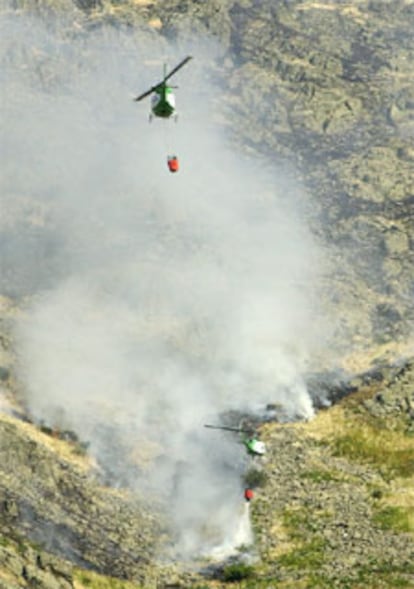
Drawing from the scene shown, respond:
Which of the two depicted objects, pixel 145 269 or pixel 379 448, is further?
pixel 145 269

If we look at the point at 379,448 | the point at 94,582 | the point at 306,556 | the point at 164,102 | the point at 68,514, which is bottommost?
the point at 379,448

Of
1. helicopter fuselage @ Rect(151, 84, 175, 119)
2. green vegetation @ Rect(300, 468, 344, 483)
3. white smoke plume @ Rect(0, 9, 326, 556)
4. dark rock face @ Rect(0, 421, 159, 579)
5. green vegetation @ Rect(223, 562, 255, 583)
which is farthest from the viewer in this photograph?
white smoke plume @ Rect(0, 9, 326, 556)

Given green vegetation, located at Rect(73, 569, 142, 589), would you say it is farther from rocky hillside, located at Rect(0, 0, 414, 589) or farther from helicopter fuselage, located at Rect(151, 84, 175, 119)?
helicopter fuselage, located at Rect(151, 84, 175, 119)

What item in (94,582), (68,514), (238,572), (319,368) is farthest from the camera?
(319,368)

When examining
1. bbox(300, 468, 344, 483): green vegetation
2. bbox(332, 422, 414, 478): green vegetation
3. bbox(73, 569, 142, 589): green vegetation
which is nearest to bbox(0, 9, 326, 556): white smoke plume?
bbox(300, 468, 344, 483): green vegetation

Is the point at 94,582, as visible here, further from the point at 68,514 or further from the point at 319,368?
the point at 319,368

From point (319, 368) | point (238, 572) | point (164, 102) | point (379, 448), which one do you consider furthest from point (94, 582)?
point (319, 368)
